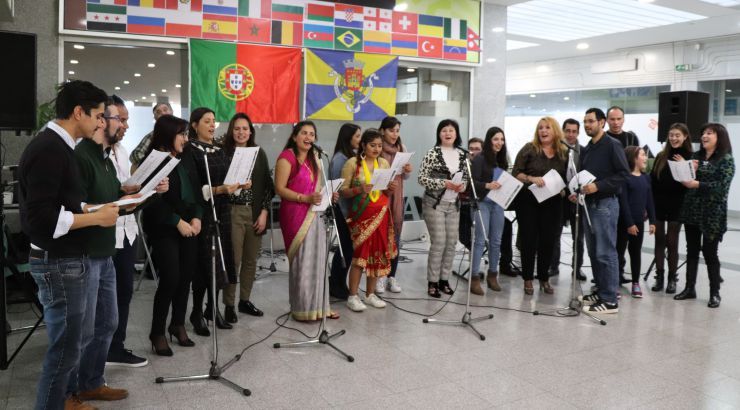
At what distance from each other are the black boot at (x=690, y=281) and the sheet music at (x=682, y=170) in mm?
710

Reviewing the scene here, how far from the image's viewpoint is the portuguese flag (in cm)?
648

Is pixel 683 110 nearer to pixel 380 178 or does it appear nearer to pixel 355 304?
pixel 380 178

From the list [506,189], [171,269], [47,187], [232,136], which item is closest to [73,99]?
[47,187]

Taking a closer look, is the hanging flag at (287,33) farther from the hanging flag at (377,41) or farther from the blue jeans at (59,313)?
the blue jeans at (59,313)

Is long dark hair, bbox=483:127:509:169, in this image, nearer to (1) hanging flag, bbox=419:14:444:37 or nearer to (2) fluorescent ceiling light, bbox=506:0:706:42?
(1) hanging flag, bbox=419:14:444:37

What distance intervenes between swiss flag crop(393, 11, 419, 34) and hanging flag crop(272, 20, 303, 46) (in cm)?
130

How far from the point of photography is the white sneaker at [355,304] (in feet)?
15.2

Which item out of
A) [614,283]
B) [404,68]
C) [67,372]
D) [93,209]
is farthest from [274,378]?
[404,68]

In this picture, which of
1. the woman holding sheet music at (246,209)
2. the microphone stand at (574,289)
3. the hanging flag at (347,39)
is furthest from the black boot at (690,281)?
the hanging flag at (347,39)

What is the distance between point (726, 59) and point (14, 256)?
1159 cm

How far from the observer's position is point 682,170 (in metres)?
5.06

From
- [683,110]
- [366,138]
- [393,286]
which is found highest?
[683,110]

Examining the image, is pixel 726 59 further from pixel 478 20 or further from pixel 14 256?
pixel 14 256

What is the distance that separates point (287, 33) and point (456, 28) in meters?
2.41
